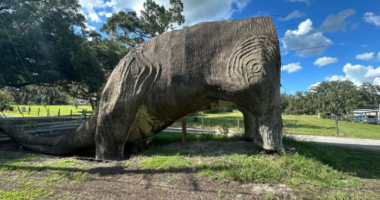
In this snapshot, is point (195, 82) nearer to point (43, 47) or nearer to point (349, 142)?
point (349, 142)

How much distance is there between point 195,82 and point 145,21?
17.3m

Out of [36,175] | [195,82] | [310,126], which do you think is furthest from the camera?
[310,126]

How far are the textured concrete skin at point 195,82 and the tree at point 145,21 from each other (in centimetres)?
1467

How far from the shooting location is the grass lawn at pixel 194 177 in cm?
376

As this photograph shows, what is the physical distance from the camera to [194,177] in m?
4.31

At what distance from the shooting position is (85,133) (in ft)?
21.6

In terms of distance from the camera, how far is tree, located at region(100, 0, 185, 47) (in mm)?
19594

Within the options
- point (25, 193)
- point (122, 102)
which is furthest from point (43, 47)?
point (25, 193)

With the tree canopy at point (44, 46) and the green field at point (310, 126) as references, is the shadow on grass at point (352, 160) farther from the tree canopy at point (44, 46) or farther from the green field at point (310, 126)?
the tree canopy at point (44, 46)

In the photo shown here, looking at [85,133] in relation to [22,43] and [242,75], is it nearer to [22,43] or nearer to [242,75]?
[242,75]

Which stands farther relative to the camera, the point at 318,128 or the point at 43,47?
the point at 318,128

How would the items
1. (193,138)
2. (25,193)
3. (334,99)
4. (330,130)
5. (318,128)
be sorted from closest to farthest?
(25,193) < (193,138) < (330,130) < (318,128) < (334,99)

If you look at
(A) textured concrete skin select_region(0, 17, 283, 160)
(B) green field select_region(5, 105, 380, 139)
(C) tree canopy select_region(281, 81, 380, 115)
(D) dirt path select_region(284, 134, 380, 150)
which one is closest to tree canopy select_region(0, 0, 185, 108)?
(B) green field select_region(5, 105, 380, 139)

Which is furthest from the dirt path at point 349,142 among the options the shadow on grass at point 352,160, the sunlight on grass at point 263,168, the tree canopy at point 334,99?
Answer: the tree canopy at point 334,99
